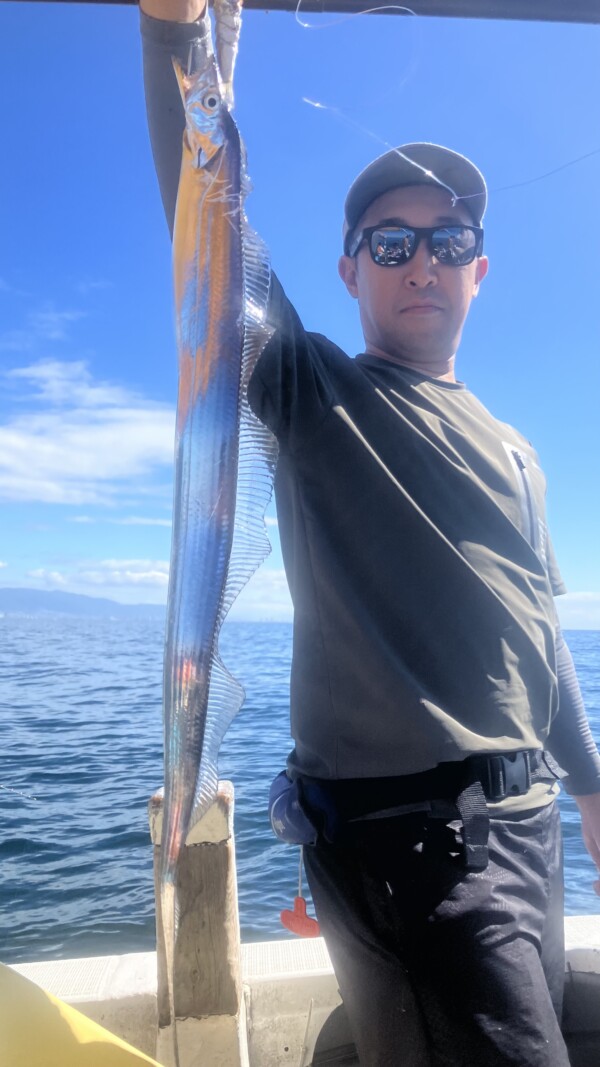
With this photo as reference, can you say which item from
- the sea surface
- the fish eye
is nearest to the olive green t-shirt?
the fish eye

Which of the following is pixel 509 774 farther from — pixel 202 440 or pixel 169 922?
pixel 202 440

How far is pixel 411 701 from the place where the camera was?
1.95 meters

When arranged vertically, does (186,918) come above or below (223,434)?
below

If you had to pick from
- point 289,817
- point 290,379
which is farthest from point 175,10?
point 289,817

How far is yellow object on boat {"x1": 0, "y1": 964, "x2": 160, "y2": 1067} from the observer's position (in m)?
1.64

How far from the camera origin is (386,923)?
6.24 ft

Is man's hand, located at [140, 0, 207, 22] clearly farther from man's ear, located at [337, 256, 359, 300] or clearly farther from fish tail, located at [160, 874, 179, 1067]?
fish tail, located at [160, 874, 179, 1067]

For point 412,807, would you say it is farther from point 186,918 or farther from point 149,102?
point 149,102

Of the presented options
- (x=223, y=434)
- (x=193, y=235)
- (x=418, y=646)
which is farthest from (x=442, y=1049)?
(x=193, y=235)

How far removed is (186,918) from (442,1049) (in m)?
1.33

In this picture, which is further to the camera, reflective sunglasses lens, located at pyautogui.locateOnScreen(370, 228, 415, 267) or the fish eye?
reflective sunglasses lens, located at pyautogui.locateOnScreen(370, 228, 415, 267)

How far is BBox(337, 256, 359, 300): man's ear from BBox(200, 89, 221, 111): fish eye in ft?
4.40

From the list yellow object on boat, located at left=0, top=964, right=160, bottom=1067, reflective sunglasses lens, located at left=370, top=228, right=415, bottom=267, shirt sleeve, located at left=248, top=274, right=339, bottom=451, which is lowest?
yellow object on boat, located at left=0, top=964, right=160, bottom=1067

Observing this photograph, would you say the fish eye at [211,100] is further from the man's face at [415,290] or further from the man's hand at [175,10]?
the man's face at [415,290]
